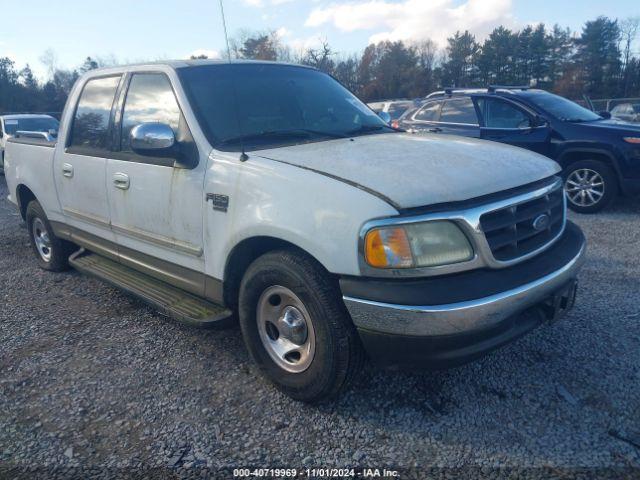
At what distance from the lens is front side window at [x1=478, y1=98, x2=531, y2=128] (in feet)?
24.8

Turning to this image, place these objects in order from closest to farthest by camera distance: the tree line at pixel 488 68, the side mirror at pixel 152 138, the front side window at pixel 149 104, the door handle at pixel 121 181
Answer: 1. the side mirror at pixel 152 138
2. the front side window at pixel 149 104
3. the door handle at pixel 121 181
4. the tree line at pixel 488 68

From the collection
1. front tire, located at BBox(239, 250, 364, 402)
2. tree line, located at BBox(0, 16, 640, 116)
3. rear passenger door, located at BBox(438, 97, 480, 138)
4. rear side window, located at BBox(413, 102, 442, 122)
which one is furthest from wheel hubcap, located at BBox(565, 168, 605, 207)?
tree line, located at BBox(0, 16, 640, 116)

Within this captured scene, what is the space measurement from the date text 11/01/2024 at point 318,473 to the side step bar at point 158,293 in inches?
37.3

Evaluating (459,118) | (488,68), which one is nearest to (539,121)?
(459,118)

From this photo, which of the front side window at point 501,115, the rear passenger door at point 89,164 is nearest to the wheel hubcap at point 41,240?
the rear passenger door at point 89,164

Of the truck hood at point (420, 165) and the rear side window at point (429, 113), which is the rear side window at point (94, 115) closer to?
the truck hood at point (420, 165)

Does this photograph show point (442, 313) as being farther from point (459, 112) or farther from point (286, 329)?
point (459, 112)

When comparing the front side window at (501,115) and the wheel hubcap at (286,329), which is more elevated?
the front side window at (501,115)

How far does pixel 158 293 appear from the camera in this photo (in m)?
3.52

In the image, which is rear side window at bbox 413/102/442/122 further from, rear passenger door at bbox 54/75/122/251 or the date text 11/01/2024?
the date text 11/01/2024

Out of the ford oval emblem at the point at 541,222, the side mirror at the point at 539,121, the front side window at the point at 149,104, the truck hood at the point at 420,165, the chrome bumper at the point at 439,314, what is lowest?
the chrome bumper at the point at 439,314

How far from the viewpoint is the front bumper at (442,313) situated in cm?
219

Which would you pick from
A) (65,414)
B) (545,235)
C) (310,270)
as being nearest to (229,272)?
(310,270)

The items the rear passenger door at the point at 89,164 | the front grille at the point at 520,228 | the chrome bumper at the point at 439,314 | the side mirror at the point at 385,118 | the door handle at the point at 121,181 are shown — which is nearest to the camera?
the chrome bumper at the point at 439,314
